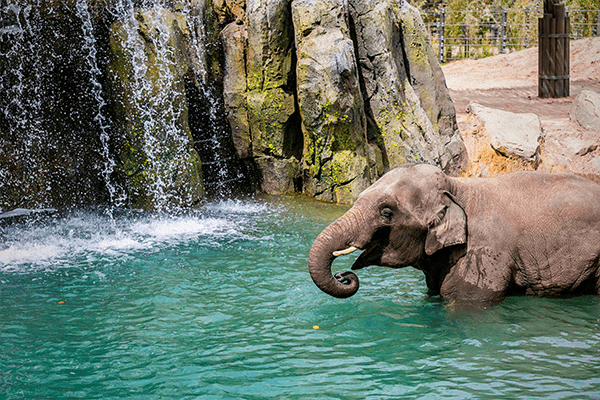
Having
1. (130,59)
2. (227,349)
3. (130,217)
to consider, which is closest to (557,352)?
(227,349)

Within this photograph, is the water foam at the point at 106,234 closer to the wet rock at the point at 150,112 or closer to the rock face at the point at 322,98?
the wet rock at the point at 150,112

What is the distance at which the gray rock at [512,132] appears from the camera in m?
12.2

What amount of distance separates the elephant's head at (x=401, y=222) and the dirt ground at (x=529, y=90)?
7719 mm

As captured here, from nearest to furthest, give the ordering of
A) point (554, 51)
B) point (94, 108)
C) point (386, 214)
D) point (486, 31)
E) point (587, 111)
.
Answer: point (386, 214)
point (94, 108)
point (587, 111)
point (554, 51)
point (486, 31)

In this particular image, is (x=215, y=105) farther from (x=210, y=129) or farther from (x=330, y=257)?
(x=330, y=257)

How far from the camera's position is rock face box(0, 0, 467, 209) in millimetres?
10305

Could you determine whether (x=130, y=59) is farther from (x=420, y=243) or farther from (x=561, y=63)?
(x=561, y=63)

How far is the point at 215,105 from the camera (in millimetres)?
11773

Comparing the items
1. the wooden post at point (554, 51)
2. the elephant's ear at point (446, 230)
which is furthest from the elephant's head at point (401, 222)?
the wooden post at point (554, 51)

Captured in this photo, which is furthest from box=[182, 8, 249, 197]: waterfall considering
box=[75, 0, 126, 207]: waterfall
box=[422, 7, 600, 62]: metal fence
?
box=[422, 7, 600, 62]: metal fence

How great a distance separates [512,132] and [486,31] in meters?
18.7

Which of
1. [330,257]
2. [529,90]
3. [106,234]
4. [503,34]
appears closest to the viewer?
[330,257]

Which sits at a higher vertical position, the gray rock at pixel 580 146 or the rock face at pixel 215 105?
the rock face at pixel 215 105

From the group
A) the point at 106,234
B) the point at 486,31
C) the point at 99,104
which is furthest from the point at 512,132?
the point at 486,31
